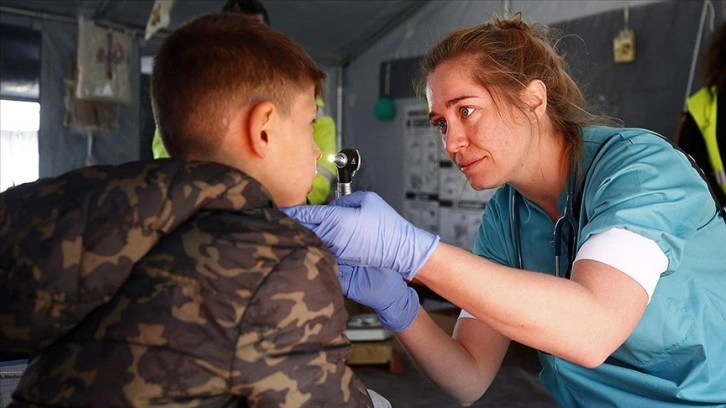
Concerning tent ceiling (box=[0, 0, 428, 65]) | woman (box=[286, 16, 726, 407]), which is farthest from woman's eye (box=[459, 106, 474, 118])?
tent ceiling (box=[0, 0, 428, 65])

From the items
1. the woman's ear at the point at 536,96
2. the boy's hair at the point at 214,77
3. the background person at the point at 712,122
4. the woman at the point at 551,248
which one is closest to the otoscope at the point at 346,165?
the woman at the point at 551,248

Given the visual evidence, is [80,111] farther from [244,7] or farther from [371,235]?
[371,235]

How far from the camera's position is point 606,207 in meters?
0.96

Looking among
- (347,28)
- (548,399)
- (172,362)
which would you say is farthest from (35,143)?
(172,362)

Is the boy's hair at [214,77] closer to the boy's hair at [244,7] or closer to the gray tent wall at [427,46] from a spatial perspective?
the boy's hair at [244,7]

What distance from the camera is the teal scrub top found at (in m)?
0.95

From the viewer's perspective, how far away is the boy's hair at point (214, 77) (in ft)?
2.75

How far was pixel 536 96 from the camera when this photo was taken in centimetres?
118

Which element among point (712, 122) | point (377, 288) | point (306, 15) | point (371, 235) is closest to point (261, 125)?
point (371, 235)

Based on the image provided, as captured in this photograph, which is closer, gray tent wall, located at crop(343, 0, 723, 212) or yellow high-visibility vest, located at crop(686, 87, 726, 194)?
yellow high-visibility vest, located at crop(686, 87, 726, 194)

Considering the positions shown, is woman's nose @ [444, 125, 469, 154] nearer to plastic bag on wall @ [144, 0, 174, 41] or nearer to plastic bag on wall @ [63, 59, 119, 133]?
plastic bag on wall @ [144, 0, 174, 41]

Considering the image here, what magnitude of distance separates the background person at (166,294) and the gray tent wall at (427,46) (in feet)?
6.36

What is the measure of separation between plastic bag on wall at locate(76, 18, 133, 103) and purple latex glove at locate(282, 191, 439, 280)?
2895mm

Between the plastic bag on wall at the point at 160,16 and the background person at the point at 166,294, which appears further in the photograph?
the plastic bag on wall at the point at 160,16
